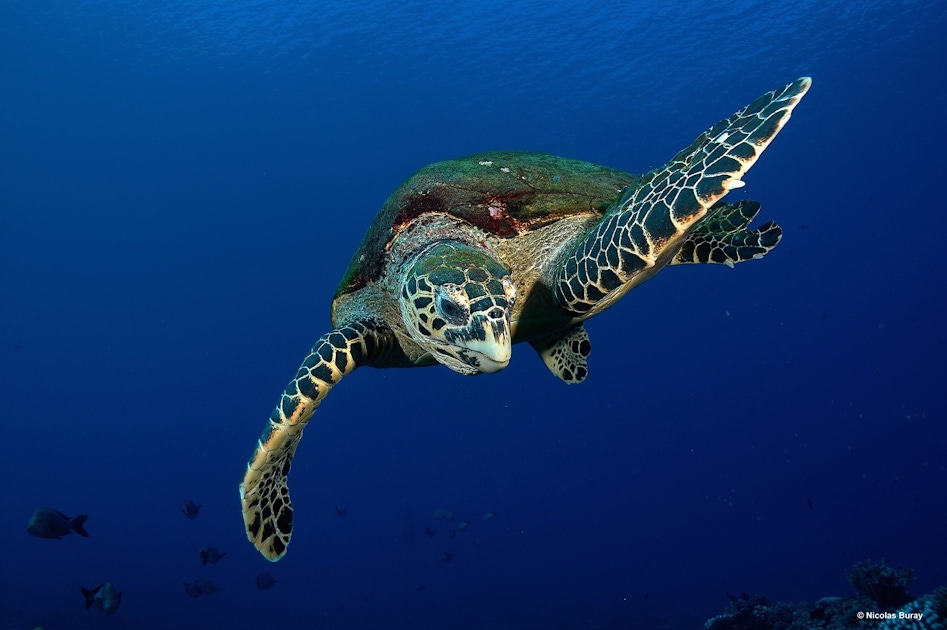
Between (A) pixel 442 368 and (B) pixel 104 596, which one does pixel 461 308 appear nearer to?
(B) pixel 104 596

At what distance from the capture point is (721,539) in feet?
108

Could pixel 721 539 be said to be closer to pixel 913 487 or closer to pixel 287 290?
pixel 913 487

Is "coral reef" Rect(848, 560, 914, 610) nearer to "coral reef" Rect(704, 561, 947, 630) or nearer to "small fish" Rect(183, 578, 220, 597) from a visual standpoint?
Result: "coral reef" Rect(704, 561, 947, 630)

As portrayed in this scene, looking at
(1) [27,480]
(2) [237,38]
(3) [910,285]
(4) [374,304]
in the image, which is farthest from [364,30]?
(3) [910,285]

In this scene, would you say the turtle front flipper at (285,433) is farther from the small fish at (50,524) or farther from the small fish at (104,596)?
the small fish at (104,596)

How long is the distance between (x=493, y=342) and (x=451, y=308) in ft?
1.42

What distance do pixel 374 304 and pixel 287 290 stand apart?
240ft

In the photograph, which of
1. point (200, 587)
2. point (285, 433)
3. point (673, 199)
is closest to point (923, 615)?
point (673, 199)

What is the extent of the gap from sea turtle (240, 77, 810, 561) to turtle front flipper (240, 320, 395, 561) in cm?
1

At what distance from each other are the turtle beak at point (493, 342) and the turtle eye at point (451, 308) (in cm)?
15

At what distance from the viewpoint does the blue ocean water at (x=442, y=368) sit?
28953mm

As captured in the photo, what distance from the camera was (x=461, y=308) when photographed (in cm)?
372

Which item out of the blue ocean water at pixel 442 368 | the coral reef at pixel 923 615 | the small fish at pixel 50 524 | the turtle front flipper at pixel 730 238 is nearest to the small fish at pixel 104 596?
the small fish at pixel 50 524

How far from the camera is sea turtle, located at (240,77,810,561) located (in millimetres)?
3512
